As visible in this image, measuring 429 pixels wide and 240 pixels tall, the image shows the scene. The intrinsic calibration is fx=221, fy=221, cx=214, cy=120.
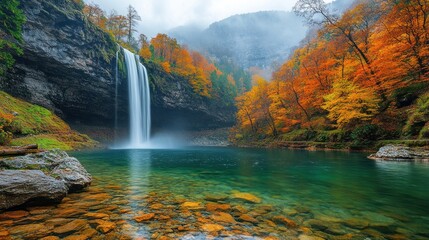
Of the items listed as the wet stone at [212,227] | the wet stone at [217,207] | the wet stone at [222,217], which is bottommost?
the wet stone at [217,207]

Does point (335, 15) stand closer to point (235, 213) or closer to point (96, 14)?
point (235, 213)

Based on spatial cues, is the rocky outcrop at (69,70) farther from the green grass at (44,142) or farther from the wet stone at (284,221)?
the wet stone at (284,221)

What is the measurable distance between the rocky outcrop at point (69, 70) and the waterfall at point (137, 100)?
135 cm

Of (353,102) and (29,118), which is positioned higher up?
(353,102)

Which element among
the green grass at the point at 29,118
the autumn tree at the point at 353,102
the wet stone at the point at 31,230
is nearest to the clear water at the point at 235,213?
the wet stone at the point at 31,230

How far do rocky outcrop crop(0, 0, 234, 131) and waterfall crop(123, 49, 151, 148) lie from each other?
1347 millimetres

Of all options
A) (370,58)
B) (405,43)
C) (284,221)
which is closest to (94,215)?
(284,221)

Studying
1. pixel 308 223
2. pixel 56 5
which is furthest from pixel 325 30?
pixel 56 5

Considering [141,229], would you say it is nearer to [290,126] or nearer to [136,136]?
[290,126]

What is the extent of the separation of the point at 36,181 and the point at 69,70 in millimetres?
28955

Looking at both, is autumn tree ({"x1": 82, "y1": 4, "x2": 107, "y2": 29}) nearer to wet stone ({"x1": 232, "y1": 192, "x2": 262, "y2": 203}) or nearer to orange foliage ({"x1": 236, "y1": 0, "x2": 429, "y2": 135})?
orange foliage ({"x1": 236, "y1": 0, "x2": 429, "y2": 135})

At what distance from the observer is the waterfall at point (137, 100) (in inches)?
1377

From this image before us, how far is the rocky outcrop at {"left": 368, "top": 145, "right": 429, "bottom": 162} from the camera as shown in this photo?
1223 centimetres

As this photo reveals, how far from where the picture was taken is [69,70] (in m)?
28.0
